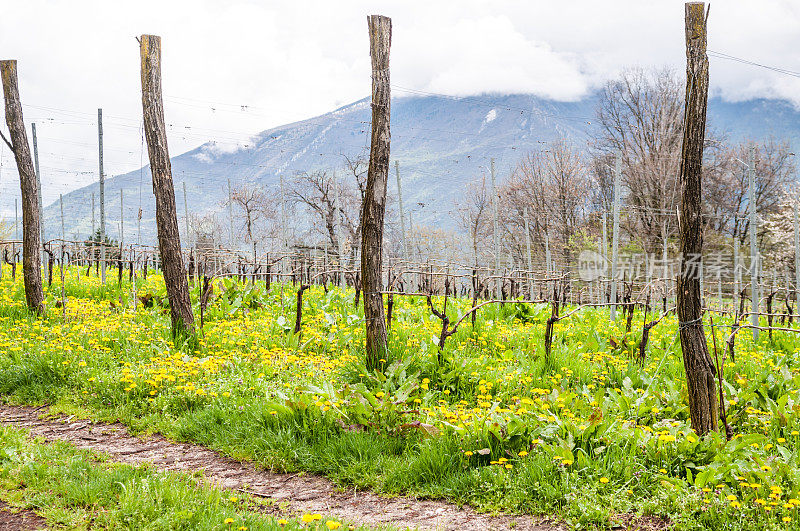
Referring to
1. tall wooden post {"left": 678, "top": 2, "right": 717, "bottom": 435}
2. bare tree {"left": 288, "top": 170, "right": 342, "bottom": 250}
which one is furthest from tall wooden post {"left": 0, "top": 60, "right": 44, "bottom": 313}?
bare tree {"left": 288, "top": 170, "right": 342, "bottom": 250}

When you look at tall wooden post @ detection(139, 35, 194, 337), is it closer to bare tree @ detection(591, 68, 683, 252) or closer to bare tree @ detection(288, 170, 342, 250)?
bare tree @ detection(591, 68, 683, 252)

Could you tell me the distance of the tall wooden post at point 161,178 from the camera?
318 inches

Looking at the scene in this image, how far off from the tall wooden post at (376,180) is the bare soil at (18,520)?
141 inches

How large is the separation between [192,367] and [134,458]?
1752 mm

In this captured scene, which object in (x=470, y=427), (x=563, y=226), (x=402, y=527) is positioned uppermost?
(x=563, y=226)

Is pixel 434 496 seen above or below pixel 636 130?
below

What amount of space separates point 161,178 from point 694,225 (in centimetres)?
699

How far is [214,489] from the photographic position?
12.0 feet

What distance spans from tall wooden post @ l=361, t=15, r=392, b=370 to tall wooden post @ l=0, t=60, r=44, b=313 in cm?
609

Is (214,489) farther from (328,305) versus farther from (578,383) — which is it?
(328,305)

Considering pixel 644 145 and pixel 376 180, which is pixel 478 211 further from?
pixel 376 180

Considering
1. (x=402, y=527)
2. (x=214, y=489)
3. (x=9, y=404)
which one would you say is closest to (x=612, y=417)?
(x=402, y=527)

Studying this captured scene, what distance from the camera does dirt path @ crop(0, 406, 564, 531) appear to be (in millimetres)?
3467

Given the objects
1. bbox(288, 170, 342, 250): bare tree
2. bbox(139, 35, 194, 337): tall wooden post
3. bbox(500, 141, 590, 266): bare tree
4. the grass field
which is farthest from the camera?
bbox(288, 170, 342, 250): bare tree
